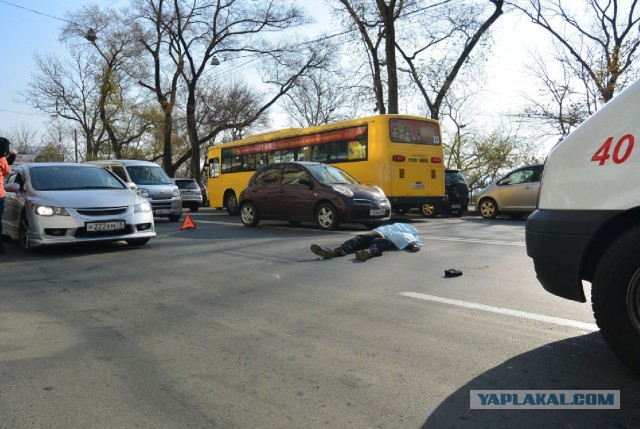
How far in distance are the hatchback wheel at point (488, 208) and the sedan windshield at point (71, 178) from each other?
38.3 feet

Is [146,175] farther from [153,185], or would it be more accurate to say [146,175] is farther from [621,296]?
[621,296]

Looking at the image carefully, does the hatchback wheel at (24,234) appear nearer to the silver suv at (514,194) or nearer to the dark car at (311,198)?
the dark car at (311,198)

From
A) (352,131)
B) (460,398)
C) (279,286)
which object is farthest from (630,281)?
(352,131)

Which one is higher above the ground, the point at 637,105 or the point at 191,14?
the point at 191,14

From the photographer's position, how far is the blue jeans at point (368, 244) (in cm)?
742

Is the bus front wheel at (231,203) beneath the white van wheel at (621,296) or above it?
above

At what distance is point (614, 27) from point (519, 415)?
92.2 ft

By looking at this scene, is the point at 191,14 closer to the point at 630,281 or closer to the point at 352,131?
the point at 352,131

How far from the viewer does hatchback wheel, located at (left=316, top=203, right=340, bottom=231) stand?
445 inches

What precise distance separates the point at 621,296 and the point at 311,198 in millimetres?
9353

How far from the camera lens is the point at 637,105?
262 cm

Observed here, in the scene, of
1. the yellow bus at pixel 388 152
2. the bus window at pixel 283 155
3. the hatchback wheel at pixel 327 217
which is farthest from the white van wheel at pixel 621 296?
the bus window at pixel 283 155

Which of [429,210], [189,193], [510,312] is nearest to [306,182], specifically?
[429,210]

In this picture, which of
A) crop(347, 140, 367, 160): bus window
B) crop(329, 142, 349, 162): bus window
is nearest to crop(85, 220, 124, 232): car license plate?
crop(347, 140, 367, 160): bus window
